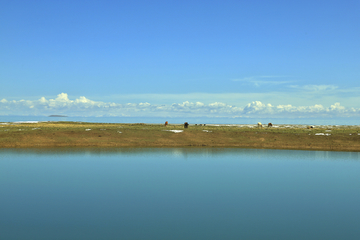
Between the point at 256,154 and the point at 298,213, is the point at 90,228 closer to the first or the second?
the point at 298,213

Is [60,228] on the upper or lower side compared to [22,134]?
lower

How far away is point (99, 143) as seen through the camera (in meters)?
69.0

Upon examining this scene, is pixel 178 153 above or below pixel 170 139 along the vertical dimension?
below

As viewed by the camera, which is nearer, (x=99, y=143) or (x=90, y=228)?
(x=90, y=228)

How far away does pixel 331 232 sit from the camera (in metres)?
20.8

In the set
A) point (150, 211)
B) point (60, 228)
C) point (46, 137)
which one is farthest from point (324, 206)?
point (46, 137)

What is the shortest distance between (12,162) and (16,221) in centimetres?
2827

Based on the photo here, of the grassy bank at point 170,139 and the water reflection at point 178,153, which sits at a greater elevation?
the grassy bank at point 170,139

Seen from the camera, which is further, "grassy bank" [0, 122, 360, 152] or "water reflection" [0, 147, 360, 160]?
"grassy bank" [0, 122, 360, 152]

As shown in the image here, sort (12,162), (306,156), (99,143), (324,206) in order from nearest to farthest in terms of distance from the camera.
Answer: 1. (324,206)
2. (12,162)
3. (306,156)
4. (99,143)

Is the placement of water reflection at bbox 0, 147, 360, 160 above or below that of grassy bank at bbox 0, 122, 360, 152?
below

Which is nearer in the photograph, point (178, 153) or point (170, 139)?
point (178, 153)

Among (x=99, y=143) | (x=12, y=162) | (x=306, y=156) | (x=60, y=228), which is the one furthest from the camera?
(x=99, y=143)

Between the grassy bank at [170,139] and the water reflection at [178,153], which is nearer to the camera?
the water reflection at [178,153]
